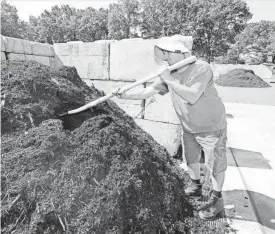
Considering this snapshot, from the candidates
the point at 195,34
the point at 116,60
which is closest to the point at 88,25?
the point at 195,34

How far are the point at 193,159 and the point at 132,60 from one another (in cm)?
174

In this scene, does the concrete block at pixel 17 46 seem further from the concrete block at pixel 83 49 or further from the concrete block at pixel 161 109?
the concrete block at pixel 161 109

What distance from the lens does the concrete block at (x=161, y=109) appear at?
10.3 feet

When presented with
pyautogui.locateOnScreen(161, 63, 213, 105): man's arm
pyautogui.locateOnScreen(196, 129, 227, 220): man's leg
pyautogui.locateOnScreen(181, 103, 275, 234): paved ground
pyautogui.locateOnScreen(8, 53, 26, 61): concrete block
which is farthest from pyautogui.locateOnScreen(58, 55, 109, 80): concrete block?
pyautogui.locateOnScreen(181, 103, 275, 234): paved ground

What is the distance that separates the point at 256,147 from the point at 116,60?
297cm

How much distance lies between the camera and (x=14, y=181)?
149cm

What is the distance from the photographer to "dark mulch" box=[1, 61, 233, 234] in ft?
4.74

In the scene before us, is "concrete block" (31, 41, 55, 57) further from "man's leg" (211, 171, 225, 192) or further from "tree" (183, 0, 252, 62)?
"tree" (183, 0, 252, 62)

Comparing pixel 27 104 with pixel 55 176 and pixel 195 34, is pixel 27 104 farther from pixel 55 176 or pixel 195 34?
pixel 195 34

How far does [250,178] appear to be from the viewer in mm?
2863

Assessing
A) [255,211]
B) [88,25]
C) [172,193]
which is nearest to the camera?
[172,193]

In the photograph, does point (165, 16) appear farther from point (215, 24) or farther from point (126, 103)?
point (126, 103)

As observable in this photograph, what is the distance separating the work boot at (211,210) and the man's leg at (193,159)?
27 centimetres

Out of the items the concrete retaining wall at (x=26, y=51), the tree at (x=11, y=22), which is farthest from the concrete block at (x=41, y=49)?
the tree at (x=11, y=22)
